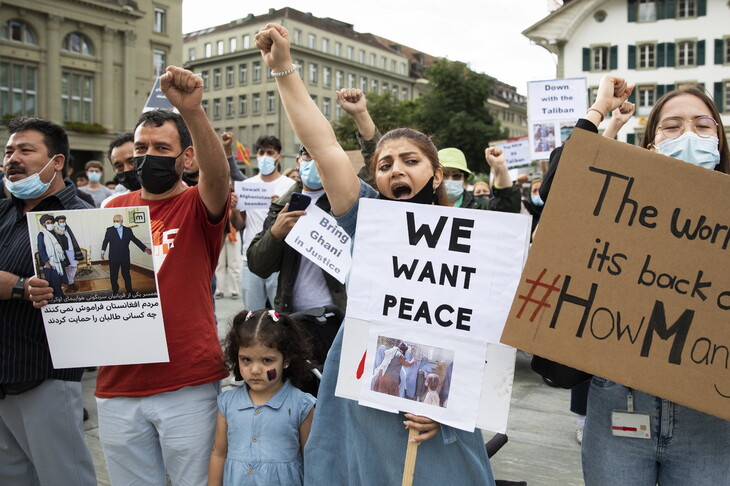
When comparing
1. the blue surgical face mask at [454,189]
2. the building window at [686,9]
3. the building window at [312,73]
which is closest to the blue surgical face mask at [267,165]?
the blue surgical face mask at [454,189]

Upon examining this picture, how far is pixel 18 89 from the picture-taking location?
123 feet

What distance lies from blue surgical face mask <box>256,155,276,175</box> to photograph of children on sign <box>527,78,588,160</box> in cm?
260

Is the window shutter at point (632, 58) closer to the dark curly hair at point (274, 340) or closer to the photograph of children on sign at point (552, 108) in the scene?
the photograph of children on sign at point (552, 108)

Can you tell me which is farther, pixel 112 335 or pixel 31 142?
pixel 31 142

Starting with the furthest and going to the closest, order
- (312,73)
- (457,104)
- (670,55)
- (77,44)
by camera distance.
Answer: (312,73) → (457,104) → (670,55) → (77,44)

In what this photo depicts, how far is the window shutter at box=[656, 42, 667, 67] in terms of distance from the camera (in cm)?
3975

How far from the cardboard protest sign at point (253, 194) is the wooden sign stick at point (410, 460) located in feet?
15.3

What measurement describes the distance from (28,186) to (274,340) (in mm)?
1303

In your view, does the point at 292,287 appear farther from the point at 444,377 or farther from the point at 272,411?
the point at 444,377

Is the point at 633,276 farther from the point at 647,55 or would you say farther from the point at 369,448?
the point at 647,55

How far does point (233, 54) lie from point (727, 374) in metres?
73.0

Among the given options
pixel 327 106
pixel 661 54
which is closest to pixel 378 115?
pixel 327 106

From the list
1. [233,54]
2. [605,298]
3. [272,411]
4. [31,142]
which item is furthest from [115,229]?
[233,54]

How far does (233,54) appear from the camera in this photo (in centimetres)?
7044
